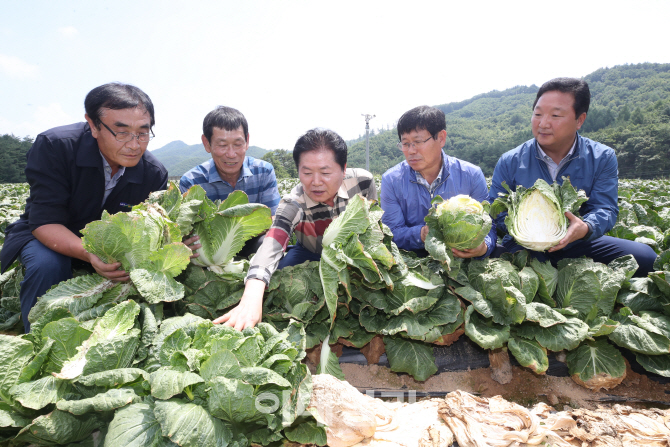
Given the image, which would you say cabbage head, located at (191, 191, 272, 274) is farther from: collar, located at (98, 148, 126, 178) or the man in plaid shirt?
collar, located at (98, 148, 126, 178)

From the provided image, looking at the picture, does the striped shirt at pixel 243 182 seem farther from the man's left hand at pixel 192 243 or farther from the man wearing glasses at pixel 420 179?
the man's left hand at pixel 192 243

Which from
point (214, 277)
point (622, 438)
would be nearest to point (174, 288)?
point (214, 277)

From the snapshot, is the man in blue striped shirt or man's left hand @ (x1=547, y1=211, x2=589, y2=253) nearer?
man's left hand @ (x1=547, y1=211, x2=589, y2=253)

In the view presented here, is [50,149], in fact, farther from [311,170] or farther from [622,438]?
[622,438]

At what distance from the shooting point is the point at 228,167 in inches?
175

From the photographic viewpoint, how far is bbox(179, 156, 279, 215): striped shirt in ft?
15.2

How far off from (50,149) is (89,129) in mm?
368

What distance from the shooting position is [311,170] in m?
2.98

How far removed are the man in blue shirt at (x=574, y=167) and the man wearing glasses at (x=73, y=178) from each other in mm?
3769

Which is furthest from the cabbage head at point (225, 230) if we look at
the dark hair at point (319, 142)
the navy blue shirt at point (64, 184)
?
the navy blue shirt at point (64, 184)

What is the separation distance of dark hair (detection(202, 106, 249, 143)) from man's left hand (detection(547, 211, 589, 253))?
363 cm

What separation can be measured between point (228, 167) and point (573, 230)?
3.78 m

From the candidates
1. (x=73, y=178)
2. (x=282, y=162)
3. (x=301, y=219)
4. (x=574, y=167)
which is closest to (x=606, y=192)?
(x=574, y=167)

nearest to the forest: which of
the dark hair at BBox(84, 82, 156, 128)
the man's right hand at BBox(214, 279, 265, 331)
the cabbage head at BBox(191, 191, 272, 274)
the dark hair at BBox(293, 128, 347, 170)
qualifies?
the dark hair at BBox(293, 128, 347, 170)
